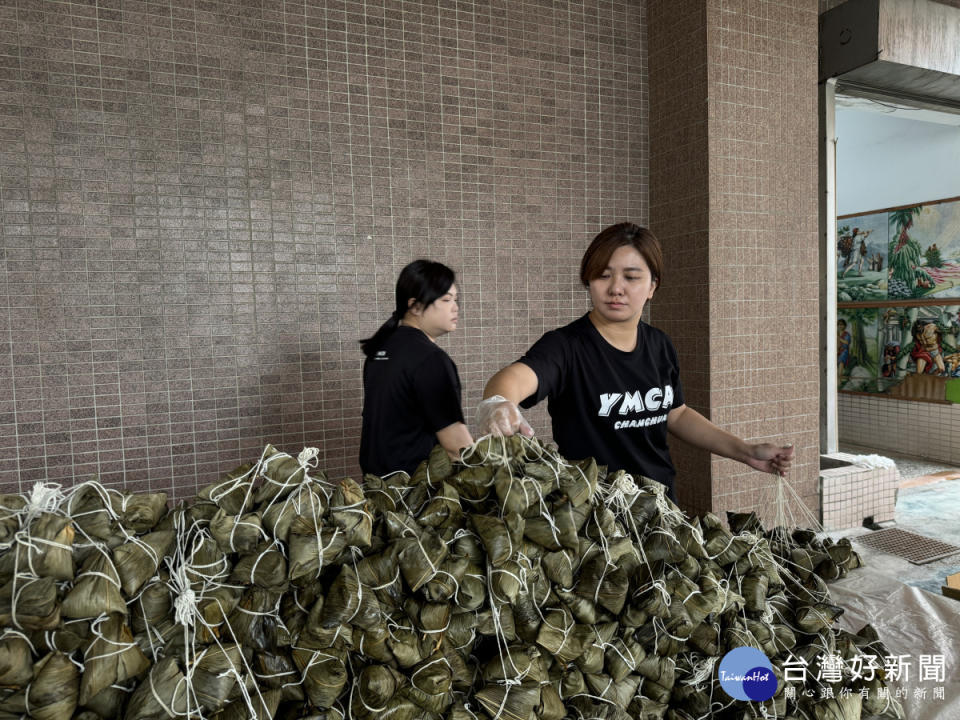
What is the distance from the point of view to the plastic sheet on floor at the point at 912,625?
1.40 m

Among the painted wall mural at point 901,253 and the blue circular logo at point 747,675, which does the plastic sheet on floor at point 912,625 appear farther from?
the painted wall mural at point 901,253

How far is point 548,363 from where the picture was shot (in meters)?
1.75

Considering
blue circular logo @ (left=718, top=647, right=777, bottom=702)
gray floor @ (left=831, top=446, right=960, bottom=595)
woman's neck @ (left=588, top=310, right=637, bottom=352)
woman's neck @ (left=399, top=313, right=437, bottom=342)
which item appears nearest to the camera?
blue circular logo @ (left=718, top=647, right=777, bottom=702)

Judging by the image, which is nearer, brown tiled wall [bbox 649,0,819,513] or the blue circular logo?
the blue circular logo

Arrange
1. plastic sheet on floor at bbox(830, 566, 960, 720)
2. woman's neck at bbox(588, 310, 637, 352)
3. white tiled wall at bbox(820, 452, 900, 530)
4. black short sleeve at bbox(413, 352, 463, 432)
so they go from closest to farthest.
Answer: plastic sheet on floor at bbox(830, 566, 960, 720) < woman's neck at bbox(588, 310, 637, 352) < black short sleeve at bbox(413, 352, 463, 432) < white tiled wall at bbox(820, 452, 900, 530)

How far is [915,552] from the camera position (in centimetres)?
351

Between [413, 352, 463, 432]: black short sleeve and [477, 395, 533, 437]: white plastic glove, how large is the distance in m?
0.80

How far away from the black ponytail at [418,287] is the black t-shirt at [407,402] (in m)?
0.07

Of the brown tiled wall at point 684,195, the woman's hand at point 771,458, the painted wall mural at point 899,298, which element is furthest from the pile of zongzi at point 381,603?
the painted wall mural at point 899,298

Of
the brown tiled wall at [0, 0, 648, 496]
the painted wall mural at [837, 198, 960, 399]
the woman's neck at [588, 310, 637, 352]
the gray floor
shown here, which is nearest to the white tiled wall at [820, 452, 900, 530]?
the gray floor

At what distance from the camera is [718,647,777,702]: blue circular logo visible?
1.23m

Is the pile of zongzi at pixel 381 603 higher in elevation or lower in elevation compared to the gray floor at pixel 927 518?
higher

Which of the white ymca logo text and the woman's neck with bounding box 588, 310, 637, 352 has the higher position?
the woman's neck with bounding box 588, 310, 637, 352

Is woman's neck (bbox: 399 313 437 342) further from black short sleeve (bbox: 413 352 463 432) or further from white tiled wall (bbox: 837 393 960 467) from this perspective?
white tiled wall (bbox: 837 393 960 467)
